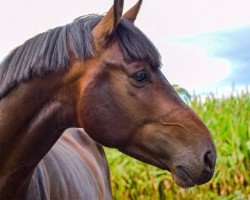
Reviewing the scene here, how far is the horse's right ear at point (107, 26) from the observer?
3529mm

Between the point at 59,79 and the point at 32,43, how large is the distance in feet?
0.88

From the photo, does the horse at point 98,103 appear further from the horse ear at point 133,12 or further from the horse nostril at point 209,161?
the horse ear at point 133,12

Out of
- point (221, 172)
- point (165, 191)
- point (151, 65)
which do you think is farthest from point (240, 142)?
point (151, 65)

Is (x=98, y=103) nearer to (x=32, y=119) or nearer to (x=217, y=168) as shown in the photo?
(x=32, y=119)

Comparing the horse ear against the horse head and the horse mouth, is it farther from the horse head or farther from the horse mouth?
the horse mouth

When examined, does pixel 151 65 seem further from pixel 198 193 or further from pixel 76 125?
pixel 198 193

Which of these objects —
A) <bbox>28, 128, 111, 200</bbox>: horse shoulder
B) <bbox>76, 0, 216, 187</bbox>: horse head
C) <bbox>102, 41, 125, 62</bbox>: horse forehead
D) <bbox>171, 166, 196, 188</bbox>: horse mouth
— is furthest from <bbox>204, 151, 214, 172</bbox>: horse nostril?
<bbox>28, 128, 111, 200</bbox>: horse shoulder

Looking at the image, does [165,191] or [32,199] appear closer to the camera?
[32,199]

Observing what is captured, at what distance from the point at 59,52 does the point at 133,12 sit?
21.4 inches

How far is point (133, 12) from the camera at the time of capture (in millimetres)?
3904

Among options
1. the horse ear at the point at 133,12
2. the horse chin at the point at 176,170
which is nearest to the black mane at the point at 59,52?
the horse ear at the point at 133,12

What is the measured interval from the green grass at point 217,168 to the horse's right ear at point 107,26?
3526 mm

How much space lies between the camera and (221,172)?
22.9ft

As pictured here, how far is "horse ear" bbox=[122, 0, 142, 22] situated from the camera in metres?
Answer: 3.89
